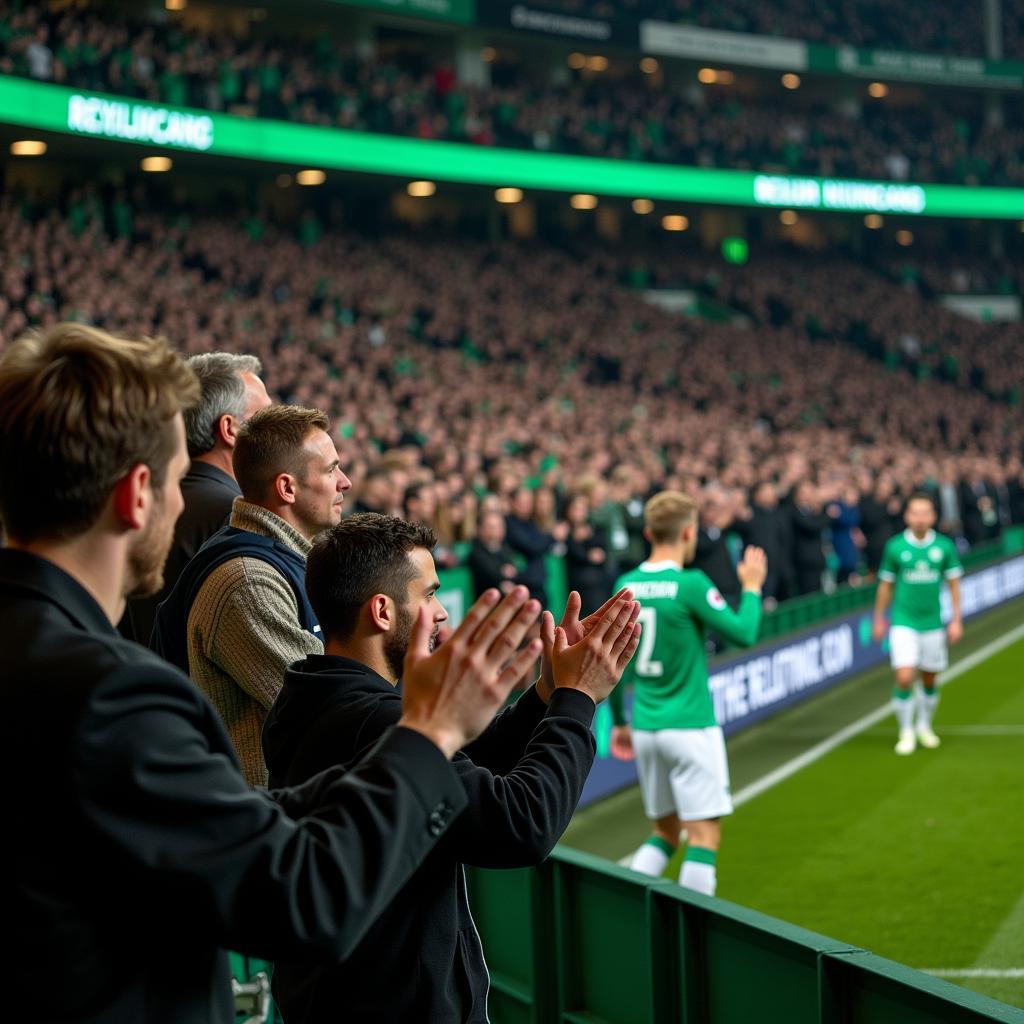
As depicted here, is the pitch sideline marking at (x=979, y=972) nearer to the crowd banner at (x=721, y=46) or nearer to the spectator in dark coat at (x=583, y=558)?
the spectator in dark coat at (x=583, y=558)

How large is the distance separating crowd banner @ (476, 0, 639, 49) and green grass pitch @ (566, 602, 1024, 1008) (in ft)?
80.8

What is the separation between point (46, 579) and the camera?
1.91 metres

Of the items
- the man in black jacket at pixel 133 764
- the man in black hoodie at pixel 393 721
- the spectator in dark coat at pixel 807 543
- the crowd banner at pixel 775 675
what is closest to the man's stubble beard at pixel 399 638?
the man in black hoodie at pixel 393 721

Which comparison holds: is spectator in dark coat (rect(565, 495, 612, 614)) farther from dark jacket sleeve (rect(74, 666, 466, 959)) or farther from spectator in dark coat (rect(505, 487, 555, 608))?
dark jacket sleeve (rect(74, 666, 466, 959))

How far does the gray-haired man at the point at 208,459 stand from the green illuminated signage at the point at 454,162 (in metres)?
19.5

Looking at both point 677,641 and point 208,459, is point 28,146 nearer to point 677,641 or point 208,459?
point 677,641

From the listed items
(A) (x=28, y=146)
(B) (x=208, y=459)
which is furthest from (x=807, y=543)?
(A) (x=28, y=146)

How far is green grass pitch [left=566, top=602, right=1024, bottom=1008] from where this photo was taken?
712cm

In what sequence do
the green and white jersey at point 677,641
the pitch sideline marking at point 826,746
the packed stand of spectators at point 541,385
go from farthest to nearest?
1. the packed stand of spectators at point 541,385
2. the pitch sideline marking at point 826,746
3. the green and white jersey at point 677,641

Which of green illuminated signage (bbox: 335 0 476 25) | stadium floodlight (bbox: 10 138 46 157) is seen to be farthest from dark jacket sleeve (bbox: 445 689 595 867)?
green illuminated signage (bbox: 335 0 476 25)

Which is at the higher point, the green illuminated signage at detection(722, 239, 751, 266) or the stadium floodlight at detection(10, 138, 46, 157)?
the green illuminated signage at detection(722, 239, 751, 266)

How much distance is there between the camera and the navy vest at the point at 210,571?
11.4ft

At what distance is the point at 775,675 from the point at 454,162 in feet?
65.0

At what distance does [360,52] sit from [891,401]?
48.6 feet
